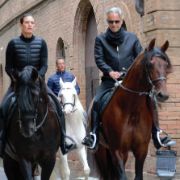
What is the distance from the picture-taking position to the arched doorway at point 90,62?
20141mm

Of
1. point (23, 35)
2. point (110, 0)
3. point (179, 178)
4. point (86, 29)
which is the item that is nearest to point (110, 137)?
point (23, 35)

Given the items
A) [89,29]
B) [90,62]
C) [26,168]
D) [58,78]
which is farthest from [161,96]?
[89,29]

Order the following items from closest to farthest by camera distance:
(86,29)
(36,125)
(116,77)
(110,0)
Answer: (36,125), (116,77), (110,0), (86,29)

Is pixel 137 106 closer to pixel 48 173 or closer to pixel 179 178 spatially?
pixel 48 173

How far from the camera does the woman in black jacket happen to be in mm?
9844

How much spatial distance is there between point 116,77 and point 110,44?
64cm

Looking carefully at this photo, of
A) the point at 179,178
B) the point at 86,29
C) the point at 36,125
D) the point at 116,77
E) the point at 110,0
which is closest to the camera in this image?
the point at 36,125

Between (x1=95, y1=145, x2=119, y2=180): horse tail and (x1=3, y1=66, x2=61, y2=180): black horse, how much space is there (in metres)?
0.89

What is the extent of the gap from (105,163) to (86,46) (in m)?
11.2

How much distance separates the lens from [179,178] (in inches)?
555

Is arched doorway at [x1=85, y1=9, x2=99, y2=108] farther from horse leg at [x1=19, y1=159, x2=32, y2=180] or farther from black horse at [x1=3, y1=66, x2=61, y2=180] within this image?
horse leg at [x1=19, y1=159, x2=32, y2=180]

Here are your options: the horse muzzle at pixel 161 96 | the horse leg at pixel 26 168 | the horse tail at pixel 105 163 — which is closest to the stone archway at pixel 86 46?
the horse tail at pixel 105 163

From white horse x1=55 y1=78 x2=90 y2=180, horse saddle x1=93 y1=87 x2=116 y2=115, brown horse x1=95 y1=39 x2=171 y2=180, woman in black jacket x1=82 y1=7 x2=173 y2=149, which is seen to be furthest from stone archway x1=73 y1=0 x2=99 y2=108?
brown horse x1=95 y1=39 x2=171 y2=180

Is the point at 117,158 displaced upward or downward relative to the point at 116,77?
downward
